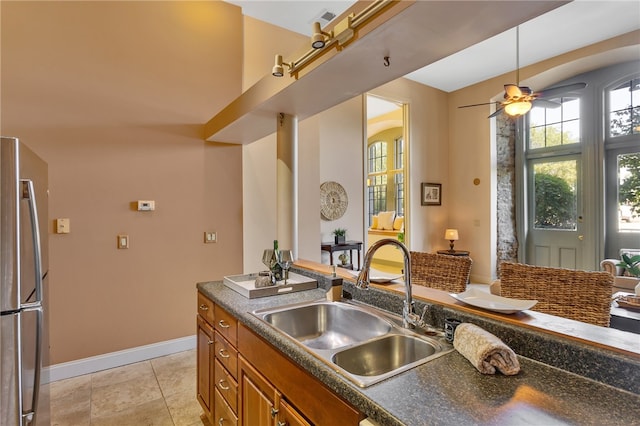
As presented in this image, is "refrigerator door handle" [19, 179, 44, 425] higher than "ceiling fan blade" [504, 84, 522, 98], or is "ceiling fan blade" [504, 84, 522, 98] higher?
"ceiling fan blade" [504, 84, 522, 98]

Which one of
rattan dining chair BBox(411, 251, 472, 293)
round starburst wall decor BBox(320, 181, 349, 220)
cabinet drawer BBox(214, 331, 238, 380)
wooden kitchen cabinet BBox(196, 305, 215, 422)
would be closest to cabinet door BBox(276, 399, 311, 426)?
cabinet drawer BBox(214, 331, 238, 380)

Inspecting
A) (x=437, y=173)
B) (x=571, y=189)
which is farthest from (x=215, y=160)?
(x=571, y=189)

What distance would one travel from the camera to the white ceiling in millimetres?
3621

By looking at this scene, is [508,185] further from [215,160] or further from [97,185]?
[97,185]

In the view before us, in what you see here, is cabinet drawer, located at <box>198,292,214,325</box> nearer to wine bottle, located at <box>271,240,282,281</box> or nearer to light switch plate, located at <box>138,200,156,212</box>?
wine bottle, located at <box>271,240,282,281</box>

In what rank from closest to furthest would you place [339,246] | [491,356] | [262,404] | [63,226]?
[491,356], [262,404], [63,226], [339,246]

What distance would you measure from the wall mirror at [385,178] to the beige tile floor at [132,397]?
14.8 feet

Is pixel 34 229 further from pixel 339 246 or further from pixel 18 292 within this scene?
pixel 339 246

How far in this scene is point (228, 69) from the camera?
348 cm

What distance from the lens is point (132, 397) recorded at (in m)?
2.44

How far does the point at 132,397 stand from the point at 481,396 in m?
2.55

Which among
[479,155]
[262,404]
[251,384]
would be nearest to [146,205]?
[251,384]

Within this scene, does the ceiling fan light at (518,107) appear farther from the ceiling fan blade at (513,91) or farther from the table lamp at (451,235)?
the table lamp at (451,235)

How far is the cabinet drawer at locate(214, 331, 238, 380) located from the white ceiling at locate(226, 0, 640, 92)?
334 centimetres
